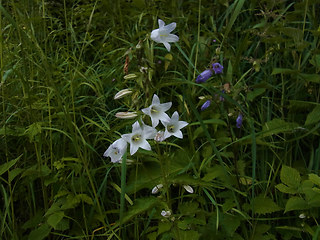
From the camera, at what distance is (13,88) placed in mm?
2148

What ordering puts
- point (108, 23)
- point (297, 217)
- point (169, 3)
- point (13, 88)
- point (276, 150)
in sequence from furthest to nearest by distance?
point (108, 23) < point (169, 3) < point (13, 88) < point (276, 150) < point (297, 217)

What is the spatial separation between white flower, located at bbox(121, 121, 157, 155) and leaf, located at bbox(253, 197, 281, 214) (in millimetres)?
517

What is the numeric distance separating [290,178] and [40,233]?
98cm

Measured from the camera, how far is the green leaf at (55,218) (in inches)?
56.7

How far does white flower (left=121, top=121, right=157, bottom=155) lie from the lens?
3.77 ft

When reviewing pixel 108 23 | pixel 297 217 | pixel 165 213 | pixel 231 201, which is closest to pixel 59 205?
pixel 165 213

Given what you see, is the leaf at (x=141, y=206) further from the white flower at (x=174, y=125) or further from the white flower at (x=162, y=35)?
the white flower at (x=162, y=35)

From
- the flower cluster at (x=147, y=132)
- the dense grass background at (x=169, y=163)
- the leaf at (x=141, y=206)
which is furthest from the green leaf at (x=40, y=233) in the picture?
the flower cluster at (x=147, y=132)

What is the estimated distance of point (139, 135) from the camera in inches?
46.3

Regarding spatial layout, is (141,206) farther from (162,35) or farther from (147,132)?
(162,35)

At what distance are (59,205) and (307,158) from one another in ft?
3.87

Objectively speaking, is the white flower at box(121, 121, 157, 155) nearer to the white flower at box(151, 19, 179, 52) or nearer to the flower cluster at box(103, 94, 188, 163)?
the flower cluster at box(103, 94, 188, 163)

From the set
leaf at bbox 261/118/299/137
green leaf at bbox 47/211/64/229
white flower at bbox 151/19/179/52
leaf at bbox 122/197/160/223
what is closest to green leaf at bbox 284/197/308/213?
leaf at bbox 261/118/299/137

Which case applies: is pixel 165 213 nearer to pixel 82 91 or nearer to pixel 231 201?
pixel 231 201
